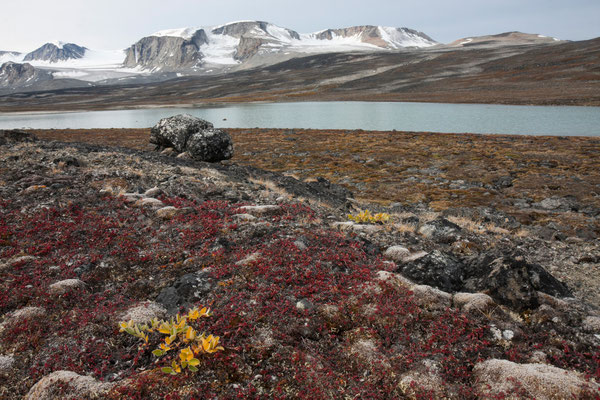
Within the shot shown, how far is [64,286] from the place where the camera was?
6.89 m

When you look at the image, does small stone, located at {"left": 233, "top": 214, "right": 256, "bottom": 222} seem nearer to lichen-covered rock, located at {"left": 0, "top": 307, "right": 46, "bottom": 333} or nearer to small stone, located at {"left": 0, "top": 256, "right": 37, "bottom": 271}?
small stone, located at {"left": 0, "top": 256, "right": 37, "bottom": 271}

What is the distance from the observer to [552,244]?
12.3 metres

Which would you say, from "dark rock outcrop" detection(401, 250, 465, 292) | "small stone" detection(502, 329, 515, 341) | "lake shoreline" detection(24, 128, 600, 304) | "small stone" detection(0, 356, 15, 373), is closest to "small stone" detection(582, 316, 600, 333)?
"small stone" detection(502, 329, 515, 341)

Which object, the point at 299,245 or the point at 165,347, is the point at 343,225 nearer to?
the point at 299,245

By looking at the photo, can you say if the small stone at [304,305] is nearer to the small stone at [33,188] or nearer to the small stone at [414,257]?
the small stone at [414,257]

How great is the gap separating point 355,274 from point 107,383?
4981 millimetres

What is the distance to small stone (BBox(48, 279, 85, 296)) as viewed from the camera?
22.2ft

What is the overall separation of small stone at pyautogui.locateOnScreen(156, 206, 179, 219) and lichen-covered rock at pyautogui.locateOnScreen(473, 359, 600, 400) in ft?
29.6

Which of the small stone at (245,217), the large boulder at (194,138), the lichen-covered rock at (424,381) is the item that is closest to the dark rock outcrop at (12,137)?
the large boulder at (194,138)

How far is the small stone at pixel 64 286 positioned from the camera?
22.2 ft

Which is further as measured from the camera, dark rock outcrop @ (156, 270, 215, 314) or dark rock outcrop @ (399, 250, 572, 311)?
dark rock outcrop @ (399, 250, 572, 311)

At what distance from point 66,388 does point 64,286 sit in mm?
2951

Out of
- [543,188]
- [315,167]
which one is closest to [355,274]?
[543,188]

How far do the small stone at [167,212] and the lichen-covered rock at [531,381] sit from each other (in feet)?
Result: 29.6
